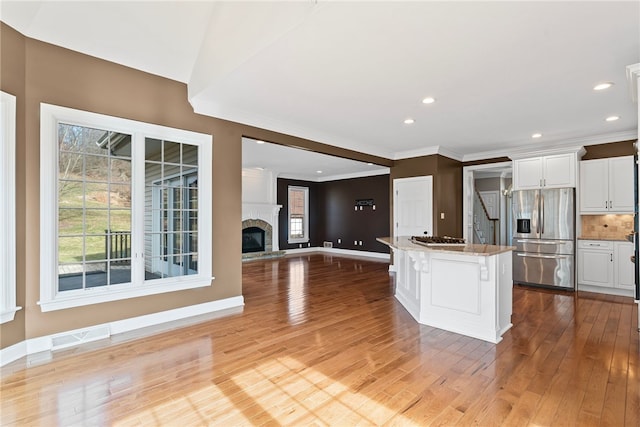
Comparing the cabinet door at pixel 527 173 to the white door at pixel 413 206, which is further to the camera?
the white door at pixel 413 206

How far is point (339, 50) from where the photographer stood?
2.58 m

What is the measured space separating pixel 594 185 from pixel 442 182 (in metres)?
2.38

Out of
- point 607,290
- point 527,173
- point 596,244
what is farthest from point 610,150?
point 607,290

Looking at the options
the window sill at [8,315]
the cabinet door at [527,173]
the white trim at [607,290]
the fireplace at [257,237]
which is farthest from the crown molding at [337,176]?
the window sill at [8,315]

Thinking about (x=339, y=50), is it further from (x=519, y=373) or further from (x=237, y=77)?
(x=519, y=373)

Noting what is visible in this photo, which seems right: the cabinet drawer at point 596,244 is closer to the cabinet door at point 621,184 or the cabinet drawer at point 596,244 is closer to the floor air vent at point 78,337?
the cabinet door at point 621,184

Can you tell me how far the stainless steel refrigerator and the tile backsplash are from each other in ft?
1.48

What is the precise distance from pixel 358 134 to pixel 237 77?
2.62 meters

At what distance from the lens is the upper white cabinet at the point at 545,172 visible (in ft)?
17.3

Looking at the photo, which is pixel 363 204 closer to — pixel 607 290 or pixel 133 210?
pixel 607 290

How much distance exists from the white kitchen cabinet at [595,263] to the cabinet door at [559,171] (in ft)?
3.35

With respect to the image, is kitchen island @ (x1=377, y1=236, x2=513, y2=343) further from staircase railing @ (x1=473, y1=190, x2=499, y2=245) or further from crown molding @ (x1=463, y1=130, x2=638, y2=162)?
staircase railing @ (x1=473, y1=190, x2=499, y2=245)

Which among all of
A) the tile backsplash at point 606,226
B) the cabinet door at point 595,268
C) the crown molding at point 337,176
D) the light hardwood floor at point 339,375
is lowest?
the light hardwood floor at point 339,375

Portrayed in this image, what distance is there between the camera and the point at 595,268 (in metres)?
5.11
